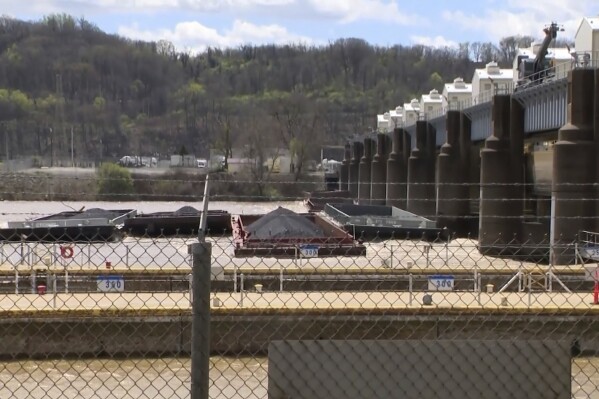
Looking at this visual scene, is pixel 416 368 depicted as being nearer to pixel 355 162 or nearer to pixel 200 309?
pixel 200 309

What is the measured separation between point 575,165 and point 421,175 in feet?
94.5

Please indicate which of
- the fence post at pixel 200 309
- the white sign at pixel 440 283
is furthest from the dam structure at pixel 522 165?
the fence post at pixel 200 309

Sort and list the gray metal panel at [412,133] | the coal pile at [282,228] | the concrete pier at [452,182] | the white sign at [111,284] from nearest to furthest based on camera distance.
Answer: the white sign at [111,284] < the coal pile at [282,228] < the concrete pier at [452,182] < the gray metal panel at [412,133]

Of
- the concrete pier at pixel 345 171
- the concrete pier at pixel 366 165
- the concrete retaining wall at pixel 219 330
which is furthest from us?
the concrete pier at pixel 345 171

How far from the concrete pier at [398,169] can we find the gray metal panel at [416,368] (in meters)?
60.3

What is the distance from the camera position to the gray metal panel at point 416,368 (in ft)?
17.4

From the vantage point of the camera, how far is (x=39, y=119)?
198 metres

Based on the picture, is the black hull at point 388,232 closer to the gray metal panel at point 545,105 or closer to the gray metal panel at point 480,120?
the gray metal panel at point 545,105

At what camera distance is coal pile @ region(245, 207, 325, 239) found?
3438 centimetres

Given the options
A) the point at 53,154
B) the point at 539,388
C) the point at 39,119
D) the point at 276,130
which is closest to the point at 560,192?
the point at 539,388

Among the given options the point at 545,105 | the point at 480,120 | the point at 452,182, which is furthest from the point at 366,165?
the point at 545,105

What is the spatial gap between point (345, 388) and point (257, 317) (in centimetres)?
897

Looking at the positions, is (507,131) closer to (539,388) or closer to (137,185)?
(539,388)

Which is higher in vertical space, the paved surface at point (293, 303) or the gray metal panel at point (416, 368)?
the gray metal panel at point (416, 368)
